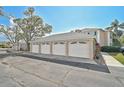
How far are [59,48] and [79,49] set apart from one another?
436 cm

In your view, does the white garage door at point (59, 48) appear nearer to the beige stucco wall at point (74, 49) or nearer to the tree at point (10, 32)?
the beige stucco wall at point (74, 49)

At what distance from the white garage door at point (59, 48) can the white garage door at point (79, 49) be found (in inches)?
63.6

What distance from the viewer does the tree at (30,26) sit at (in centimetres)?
3816

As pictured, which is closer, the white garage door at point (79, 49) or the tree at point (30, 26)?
the white garage door at point (79, 49)

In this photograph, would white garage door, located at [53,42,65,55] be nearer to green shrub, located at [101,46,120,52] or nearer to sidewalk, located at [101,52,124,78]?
sidewalk, located at [101,52,124,78]

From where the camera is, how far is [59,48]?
2220 centimetres

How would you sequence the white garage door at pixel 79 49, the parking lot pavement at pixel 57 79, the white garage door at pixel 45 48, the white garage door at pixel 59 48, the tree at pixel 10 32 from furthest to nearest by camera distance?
the tree at pixel 10 32, the white garage door at pixel 45 48, the white garage door at pixel 59 48, the white garage door at pixel 79 49, the parking lot pavement at pixel 57 79

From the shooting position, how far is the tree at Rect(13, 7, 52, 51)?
38.2 meters

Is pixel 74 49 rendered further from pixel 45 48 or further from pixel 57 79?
pixel 57 79

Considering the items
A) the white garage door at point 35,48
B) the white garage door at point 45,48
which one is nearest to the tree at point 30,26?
the white garage door at point 35,48

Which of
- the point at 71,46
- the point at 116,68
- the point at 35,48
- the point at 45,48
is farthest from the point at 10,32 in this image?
the point at 116,68
